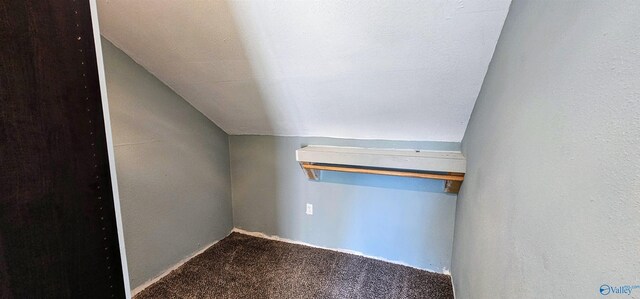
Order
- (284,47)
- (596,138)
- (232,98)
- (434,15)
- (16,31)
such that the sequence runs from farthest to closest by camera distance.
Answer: (232,98) → (284,47) → (434,15) → (16,31) → (596,138)

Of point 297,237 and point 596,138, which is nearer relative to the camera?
point 596,138

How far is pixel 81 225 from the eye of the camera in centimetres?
66

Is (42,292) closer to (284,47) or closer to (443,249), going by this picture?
(284,47)

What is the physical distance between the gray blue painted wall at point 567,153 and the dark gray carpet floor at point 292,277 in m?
1.18

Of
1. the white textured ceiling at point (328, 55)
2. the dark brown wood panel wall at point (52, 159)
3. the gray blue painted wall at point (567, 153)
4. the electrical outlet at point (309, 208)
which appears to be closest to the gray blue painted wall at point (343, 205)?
the electrical outlet at point (309, 208)

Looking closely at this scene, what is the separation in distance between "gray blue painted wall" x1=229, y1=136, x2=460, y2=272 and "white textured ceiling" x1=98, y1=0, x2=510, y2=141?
449mm

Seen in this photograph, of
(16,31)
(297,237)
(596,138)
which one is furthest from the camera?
(297,237)

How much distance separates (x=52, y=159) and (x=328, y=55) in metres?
1.16

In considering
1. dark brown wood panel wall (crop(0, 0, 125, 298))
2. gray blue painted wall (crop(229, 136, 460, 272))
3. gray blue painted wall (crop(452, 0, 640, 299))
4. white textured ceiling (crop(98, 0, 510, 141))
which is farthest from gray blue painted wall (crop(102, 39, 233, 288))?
gray blue painted wall (crop(452, 0, 640, 299))

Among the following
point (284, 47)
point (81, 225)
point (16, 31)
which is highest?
point (284, 47)

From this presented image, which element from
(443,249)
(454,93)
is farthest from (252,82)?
(443,249)

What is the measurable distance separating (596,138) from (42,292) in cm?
115

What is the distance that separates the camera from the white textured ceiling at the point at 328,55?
44.5 inches

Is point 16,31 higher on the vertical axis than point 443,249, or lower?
higher
